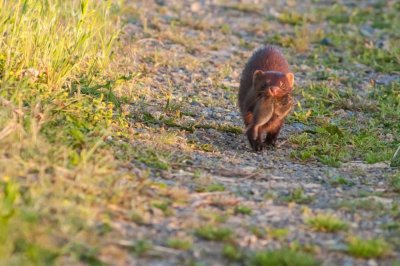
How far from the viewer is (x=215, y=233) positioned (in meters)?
4.39

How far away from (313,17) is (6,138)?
7.33 metres

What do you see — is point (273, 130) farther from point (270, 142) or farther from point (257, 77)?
point (257, 77)

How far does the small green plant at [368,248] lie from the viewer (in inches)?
169

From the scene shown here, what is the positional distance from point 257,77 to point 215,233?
2649mm

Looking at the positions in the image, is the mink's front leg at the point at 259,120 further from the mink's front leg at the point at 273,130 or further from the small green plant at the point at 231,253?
the small green plant at the point at 231,253

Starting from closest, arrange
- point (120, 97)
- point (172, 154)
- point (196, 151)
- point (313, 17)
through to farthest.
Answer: point (172, 154) < point (196, 151) < point (120, 97) < point (313, 17)

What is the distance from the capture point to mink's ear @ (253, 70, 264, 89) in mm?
6777

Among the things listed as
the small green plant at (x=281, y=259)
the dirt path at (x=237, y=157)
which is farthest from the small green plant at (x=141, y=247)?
the small green plant at (x=281, y=259)

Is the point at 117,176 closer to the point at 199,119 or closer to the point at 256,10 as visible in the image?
the point at 199,119

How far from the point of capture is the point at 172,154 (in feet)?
19.2

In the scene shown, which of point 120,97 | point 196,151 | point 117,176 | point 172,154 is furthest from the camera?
point 120,97

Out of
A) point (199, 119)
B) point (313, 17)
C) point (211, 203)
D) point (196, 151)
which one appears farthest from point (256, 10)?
point (211, 203)

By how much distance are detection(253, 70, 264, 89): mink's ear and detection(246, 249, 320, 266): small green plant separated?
2.78 meters

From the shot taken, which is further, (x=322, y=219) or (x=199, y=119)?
(x=199, y=119)
